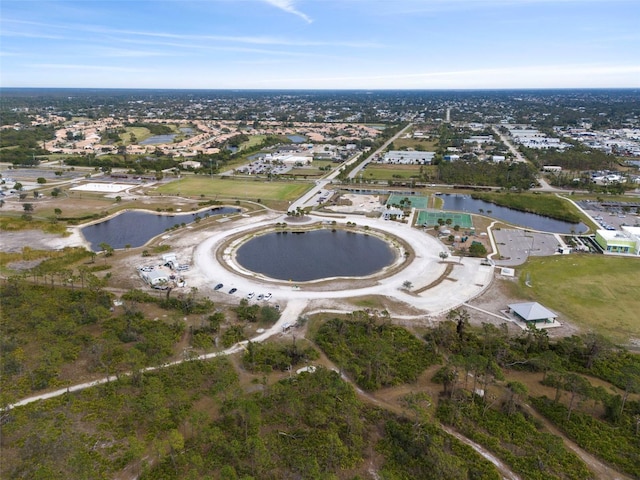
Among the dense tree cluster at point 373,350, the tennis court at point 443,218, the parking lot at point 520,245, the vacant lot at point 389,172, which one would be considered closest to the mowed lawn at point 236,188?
the vacant lot at point 389,172

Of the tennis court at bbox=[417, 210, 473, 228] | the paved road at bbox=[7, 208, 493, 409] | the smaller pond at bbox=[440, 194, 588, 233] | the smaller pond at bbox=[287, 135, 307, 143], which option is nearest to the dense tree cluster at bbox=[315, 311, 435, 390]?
the paved road at bbox=[7, 208, 493, 409]

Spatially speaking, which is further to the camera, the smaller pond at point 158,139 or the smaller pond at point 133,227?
the smaller pond at point 158,139

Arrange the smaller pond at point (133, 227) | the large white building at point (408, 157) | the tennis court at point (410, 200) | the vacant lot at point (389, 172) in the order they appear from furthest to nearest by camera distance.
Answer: the large white building at point (408, 157) → the vacant lot at point (389, 172) → the tennis court at point (410, 200) → the smaller pond at point (133, 227)

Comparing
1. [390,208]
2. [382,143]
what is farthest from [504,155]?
[390,208]

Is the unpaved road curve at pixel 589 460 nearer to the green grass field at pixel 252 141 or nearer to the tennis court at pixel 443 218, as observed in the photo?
the tennis court at pixel 443 218

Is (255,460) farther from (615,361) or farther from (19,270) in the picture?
(19,270)

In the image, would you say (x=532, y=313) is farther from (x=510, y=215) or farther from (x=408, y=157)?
(x=408, y=157)

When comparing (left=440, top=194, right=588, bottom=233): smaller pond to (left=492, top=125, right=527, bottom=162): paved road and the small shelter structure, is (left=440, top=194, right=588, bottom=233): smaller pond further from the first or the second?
(left=492, top=125, right=527, bottom=162): paved road

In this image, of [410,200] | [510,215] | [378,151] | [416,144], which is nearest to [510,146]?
[416,144]
